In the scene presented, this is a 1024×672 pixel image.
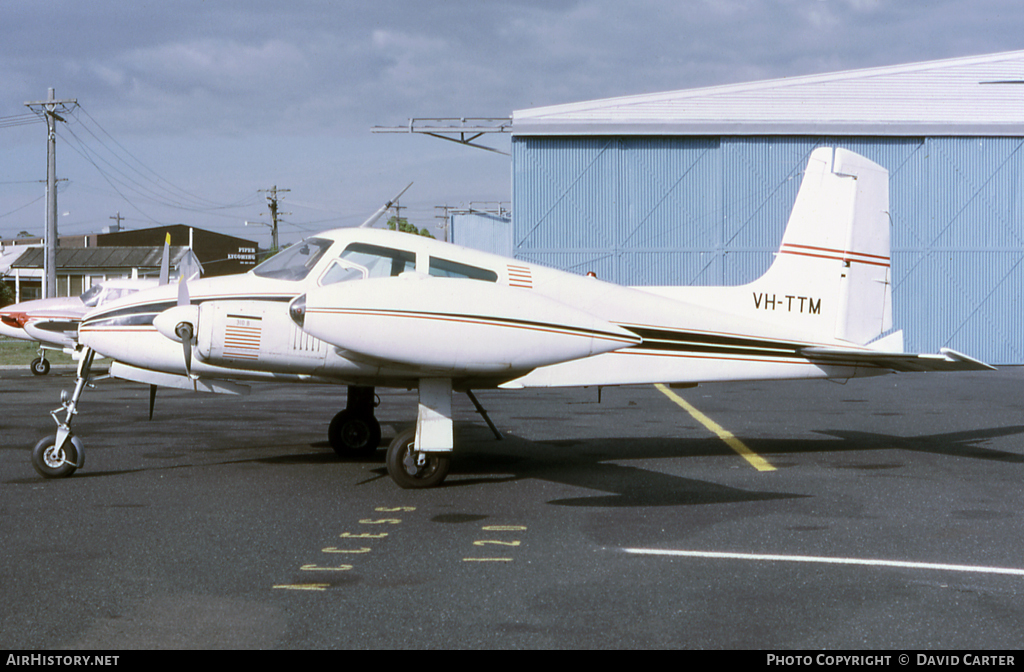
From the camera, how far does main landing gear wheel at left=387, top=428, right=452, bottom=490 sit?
311 inches

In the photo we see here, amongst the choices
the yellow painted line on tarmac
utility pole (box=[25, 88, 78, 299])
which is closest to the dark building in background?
utility pole (box=[25, 88, 78, 299])

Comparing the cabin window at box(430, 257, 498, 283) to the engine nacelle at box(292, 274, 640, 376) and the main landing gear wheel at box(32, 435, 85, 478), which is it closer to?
the engine nacelle at box(292, 274, 640, 376)

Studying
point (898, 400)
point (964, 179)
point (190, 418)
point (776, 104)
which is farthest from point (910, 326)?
point (190, 418)

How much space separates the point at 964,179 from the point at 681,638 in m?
26.4

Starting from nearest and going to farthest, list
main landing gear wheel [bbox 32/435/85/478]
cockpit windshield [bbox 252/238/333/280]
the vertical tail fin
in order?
main landing gear wheel [bbox 32/435/85/478] → cockpit windshield [bbox 252/238/333/280] → the vertical tail fin

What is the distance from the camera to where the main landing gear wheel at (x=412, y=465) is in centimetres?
790

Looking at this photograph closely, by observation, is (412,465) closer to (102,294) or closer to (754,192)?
(102,294)

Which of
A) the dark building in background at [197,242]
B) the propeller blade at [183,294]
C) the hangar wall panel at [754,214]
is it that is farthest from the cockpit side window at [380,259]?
the dark building in background at [197,242]

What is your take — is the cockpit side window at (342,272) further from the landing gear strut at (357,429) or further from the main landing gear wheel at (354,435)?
the main landing gear wheel at (354,435)

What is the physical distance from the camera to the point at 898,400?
15.5 m

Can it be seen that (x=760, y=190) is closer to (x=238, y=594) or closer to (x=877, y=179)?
(x=877, y=179)

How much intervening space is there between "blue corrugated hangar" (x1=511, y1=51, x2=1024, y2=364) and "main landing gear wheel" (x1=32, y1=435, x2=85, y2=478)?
63.2 feet

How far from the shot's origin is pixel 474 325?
7.11 meters
